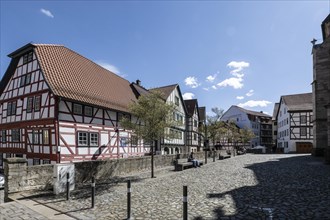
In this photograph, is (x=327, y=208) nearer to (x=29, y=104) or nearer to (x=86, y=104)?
(x=86, y=104)

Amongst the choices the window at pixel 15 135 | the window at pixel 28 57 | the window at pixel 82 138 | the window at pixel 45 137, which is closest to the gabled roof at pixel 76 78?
the window at pixel 28 57

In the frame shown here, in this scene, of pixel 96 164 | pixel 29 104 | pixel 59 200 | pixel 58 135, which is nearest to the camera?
pixel 59 200

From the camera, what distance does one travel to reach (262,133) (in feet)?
300

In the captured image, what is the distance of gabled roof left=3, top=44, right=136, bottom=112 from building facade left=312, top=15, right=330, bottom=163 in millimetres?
23719

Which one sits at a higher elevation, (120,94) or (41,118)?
(120,94)

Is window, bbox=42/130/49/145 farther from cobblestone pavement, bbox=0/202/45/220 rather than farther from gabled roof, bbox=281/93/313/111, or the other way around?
gabled roof, bbox=281/93/313/111

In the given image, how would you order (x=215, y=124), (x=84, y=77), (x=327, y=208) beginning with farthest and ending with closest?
(x=215, y=124)
(x=84, y=77)
(x=327, y=208)

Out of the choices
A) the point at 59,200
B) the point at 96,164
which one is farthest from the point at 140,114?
the point at 59,200

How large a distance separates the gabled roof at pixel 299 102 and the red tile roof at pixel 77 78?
40140 millimetres

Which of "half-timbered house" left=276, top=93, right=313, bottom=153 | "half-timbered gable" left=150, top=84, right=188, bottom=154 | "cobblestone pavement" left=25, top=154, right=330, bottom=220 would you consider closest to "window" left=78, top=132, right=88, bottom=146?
"cobblestone pavement" left=25, top=154, right=330, bottom=220

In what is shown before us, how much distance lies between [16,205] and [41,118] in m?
12.7

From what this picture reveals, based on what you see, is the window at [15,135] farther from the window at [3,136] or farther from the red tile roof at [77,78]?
the red tile roof at [77,78]

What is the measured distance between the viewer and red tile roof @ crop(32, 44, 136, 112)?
20.8m

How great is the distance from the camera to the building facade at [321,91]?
1260 inches
